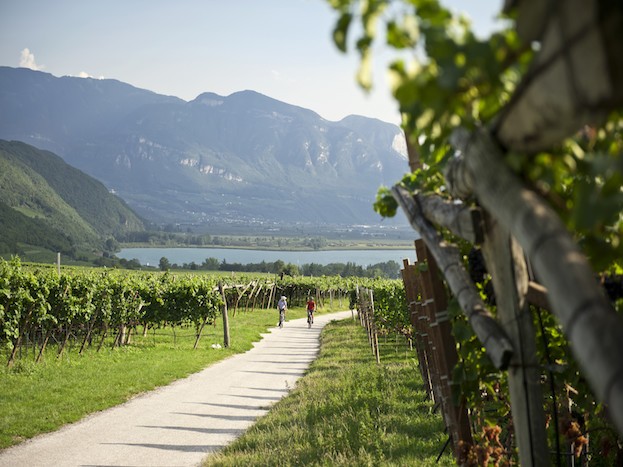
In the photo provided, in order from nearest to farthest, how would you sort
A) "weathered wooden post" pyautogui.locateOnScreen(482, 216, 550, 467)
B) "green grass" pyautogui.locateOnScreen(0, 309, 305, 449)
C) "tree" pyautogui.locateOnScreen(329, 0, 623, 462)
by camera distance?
"tree" pyautogui.locateOnScreen(329, 0, 623, 462) → "weathered wooden post" pyautogui.locateOnScreen(482, 216, 550, 467) → "green grass" pyautogui.locateOnScreen(0, 309, 305, 449)

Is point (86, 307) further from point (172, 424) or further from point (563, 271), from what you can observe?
point (563, 271)

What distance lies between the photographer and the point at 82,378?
46.1 ft

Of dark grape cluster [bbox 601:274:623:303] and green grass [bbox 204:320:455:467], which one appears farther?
green grass [bbox 204:320:455:467]

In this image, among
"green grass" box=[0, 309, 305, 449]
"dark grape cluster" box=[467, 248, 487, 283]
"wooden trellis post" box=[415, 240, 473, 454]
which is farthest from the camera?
"green grass" box=[0, 309, 305, 449]

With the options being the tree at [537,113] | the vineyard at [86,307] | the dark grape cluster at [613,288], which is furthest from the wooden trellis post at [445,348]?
the vineyard at [86,307]

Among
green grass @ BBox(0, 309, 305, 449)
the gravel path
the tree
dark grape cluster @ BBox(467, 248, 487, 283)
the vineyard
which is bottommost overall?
the gravel path

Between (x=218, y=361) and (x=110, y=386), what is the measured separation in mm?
5755

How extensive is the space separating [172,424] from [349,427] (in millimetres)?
A: 3734

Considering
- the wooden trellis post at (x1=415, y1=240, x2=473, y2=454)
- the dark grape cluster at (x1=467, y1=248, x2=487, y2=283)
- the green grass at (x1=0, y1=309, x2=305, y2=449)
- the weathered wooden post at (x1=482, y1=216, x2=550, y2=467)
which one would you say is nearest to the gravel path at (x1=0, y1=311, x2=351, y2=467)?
the green grass at (x1=0, y1=309, x2=305, y2=449)

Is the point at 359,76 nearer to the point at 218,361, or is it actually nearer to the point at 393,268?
the point at 218,361

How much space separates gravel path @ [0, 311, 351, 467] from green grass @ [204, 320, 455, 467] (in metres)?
0.69

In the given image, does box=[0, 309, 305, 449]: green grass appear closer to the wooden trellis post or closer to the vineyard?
the vineyard

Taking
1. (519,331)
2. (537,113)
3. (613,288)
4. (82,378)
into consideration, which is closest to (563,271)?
(537,113)

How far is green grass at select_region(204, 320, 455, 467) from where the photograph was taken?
7023 mm
